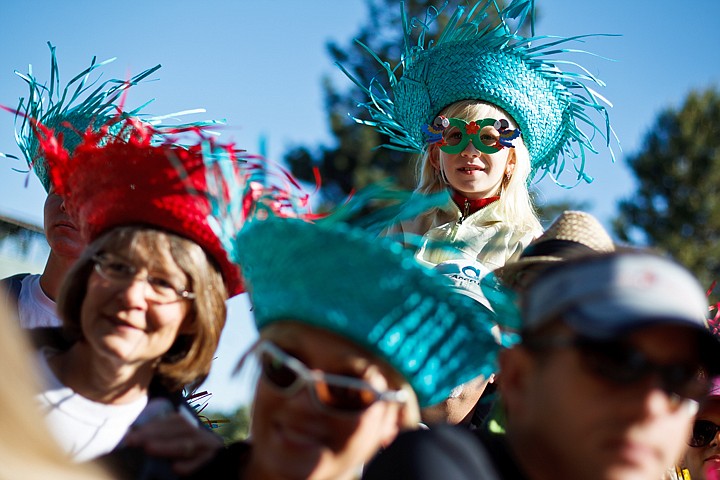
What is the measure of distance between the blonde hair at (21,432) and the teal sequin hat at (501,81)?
9.52ft

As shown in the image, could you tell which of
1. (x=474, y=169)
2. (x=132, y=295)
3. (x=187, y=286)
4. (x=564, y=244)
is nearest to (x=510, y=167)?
(x=474, y=169)

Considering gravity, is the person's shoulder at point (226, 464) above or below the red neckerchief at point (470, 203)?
below

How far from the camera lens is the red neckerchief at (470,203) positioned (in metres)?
4.11

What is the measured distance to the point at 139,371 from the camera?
2.64 m

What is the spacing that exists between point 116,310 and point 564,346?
55.4 inches

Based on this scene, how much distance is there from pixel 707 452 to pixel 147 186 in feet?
8.55

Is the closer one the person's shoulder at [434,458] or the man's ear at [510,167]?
the person's shoulder at [434,458]

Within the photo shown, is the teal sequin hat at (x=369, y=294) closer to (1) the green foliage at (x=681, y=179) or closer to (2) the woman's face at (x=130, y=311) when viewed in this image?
(2) the woman's face at (x=130, y=311)

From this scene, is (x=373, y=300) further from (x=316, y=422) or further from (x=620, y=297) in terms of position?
(x=620, y=297)

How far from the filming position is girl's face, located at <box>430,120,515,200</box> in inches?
161

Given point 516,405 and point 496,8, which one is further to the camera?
point 496,8

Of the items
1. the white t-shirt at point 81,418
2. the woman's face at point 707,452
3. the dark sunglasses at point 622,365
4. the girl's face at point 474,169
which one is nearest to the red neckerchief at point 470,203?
the girl's face at point 474,169

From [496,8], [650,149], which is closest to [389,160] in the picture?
[650,149]

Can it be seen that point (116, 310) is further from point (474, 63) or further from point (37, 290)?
point (474, 63)
